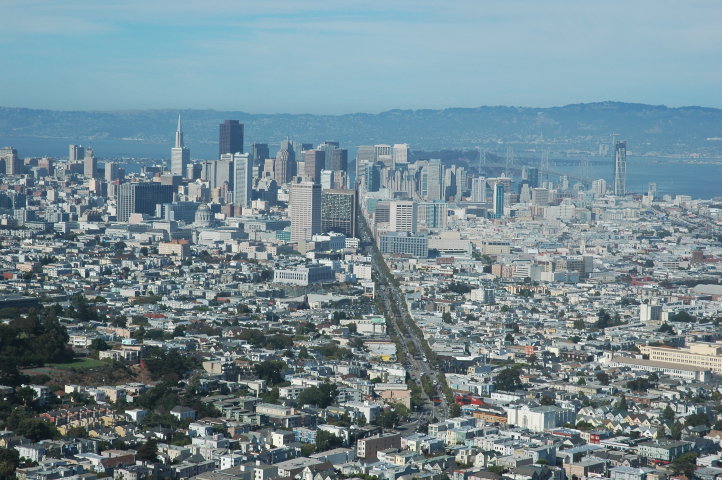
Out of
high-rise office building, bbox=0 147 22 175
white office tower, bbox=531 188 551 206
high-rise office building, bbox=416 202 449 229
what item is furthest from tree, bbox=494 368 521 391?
high-rise office building, bbox=0 147 22 175

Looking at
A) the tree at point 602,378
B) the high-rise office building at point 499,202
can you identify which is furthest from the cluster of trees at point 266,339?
the high-rise office building at point 499,202

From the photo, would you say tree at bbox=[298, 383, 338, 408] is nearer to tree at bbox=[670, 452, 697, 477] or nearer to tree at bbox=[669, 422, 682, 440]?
tree at bbox=[669, 422, 682, 440]

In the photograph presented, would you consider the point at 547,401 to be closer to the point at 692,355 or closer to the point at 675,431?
the point at 675,431

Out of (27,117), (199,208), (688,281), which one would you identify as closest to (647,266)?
(688,281)

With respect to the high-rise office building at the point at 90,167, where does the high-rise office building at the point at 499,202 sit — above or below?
below

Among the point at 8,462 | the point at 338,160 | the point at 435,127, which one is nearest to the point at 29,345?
the point at 8,462

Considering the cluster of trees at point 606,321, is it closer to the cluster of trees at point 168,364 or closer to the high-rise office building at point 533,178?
the cluster of trees at point 168,364
